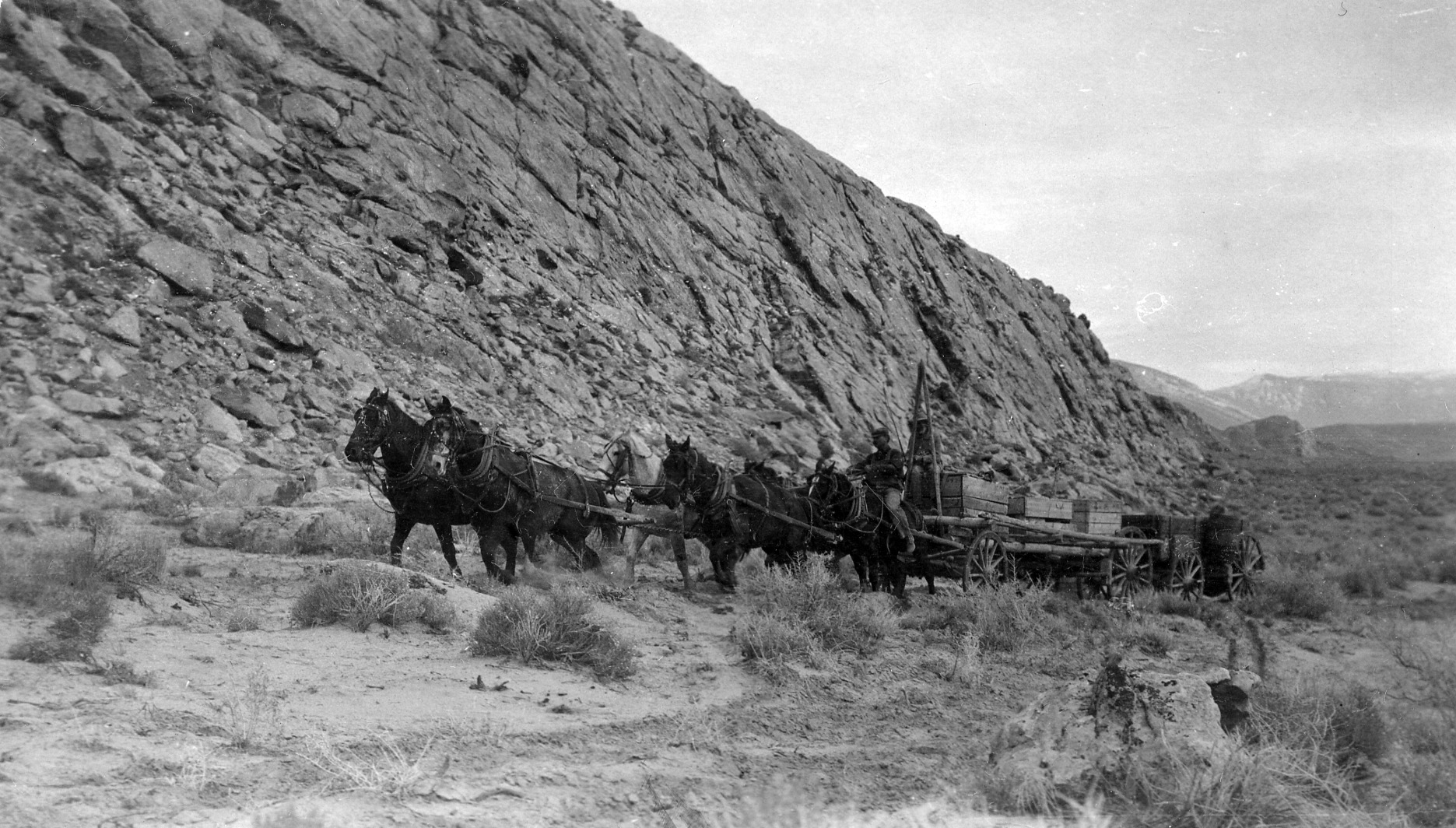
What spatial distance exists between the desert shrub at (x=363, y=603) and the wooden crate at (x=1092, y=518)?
1056cm

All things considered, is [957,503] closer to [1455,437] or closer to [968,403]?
[968,403]

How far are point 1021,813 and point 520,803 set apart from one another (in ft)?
7.73

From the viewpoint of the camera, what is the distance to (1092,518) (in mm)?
15328

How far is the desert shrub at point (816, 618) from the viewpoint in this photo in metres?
8.66

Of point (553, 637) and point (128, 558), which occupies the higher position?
point (128, 558)

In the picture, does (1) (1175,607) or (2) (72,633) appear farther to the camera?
(1) (1175,607)

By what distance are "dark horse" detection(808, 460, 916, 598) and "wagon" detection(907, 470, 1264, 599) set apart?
0.54 m

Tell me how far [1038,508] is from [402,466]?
9455 millimetres

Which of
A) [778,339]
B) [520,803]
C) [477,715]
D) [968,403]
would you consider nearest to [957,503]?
[477,715]

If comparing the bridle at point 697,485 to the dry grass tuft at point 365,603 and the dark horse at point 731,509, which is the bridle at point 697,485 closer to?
the dark horse at point 731,509

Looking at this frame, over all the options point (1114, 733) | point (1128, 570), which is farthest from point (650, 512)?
point (1114, 733)

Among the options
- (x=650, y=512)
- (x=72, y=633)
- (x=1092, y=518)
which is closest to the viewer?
(x=72, y=633)

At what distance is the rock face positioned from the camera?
4.53 meters

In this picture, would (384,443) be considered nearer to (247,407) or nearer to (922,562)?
(247,407)
